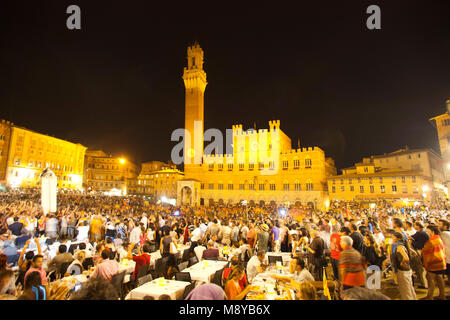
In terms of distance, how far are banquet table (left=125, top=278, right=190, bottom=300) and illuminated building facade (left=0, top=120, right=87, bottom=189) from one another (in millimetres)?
43589

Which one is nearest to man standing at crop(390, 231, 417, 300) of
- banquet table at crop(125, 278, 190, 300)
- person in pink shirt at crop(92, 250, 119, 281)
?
banquet table at crop(125, 278, 190, 300)

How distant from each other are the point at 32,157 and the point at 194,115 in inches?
1152

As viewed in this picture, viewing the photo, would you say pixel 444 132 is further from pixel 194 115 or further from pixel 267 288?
pixel 194 115

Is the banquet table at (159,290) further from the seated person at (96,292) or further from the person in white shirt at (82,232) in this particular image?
the person in white shirt at (82,232)

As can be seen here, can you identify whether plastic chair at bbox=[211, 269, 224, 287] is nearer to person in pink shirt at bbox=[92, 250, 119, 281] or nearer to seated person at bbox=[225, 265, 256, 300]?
seated person at bbox=[225, 265, 256, 300]

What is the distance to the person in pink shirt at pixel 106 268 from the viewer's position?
4.44 m

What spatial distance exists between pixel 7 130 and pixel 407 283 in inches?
1977

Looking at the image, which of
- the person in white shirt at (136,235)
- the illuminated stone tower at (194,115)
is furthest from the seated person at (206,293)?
the illuminated stone tower at (194,115)

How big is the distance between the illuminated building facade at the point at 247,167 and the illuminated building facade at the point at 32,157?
2520cm

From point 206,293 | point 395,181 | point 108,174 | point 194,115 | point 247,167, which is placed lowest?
point 206,293

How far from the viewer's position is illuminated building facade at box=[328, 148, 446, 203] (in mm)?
28000

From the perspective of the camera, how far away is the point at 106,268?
4504 millimetres

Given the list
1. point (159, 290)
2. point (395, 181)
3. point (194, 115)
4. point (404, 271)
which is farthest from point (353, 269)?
point (194, 115)
